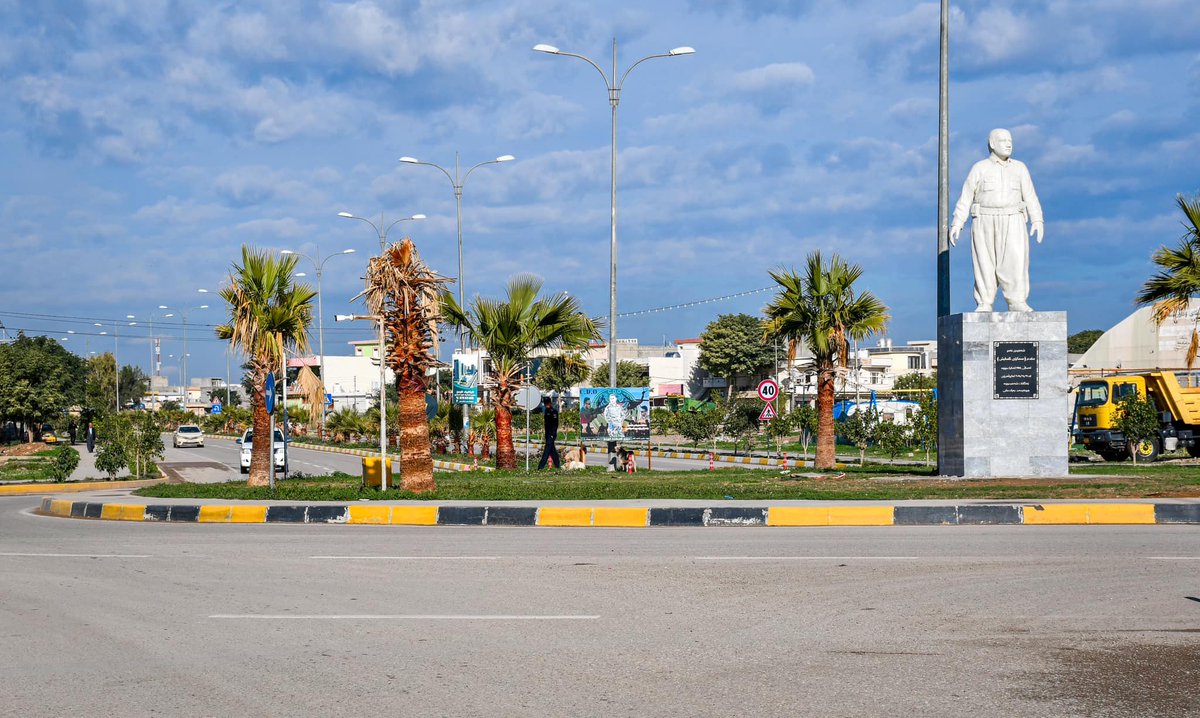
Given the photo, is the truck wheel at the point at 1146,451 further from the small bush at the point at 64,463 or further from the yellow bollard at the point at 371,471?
the small bush at the point at 64,463

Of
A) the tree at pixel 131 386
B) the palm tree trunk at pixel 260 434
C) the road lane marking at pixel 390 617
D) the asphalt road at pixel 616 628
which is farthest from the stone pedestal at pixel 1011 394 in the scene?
the tree at pixel 131 386

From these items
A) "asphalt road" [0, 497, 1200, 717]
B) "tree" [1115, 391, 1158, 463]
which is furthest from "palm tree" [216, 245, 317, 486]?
"tree" [1115, 391, 1158, 463]

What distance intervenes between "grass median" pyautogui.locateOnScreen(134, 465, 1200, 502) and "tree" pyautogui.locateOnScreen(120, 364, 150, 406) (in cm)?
13835

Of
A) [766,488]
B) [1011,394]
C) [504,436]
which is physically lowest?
[766,488]

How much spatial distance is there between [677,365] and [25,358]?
57.0 m

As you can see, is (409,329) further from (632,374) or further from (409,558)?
(632,374)

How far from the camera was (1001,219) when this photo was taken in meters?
20.2

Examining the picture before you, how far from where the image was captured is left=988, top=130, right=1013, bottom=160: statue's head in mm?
20172

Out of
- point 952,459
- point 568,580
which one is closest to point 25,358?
point 952,459

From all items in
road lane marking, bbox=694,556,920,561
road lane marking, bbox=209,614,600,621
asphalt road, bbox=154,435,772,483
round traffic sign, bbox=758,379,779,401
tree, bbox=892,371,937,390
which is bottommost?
asphalt road, bbox=154,435,772,483

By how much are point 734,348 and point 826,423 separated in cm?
7128

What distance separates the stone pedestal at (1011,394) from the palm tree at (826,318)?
8.89m

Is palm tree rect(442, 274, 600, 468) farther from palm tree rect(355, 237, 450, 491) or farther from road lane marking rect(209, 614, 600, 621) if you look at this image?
road lane marking rect(209, 614, 600, 621)

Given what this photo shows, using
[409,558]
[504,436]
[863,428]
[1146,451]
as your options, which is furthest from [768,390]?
[409,558]
